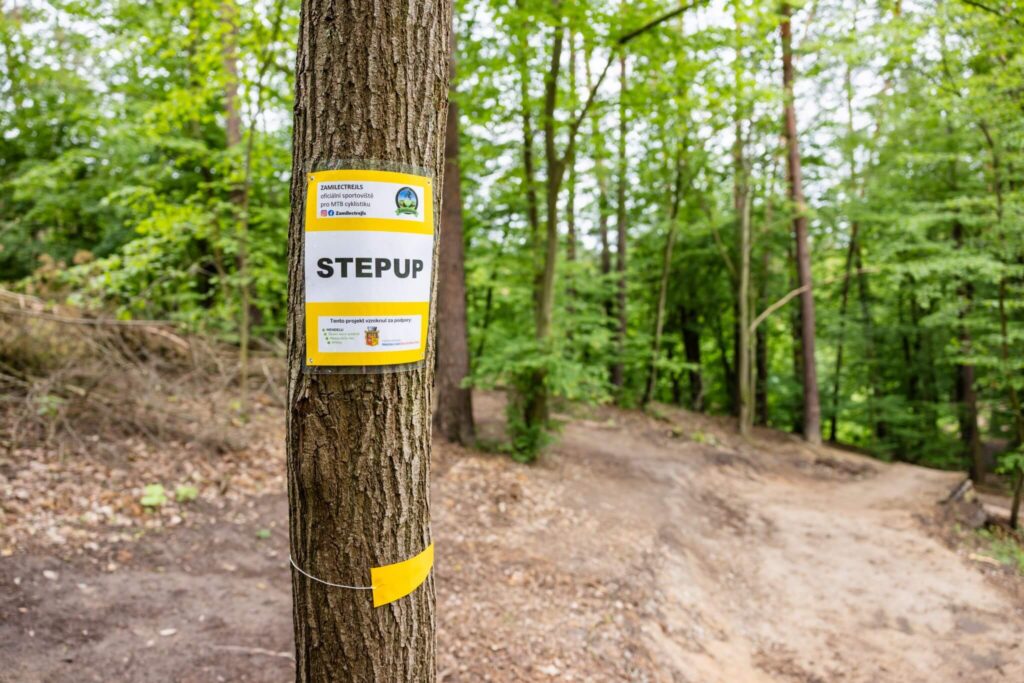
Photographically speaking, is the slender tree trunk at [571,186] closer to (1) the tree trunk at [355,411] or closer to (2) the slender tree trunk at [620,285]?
(2) the slender tree trunk at [620,285]

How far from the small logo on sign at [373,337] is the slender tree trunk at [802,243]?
1113 centimetres

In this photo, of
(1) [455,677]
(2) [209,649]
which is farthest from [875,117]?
(2) [209,649]

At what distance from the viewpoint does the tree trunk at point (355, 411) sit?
1.43m

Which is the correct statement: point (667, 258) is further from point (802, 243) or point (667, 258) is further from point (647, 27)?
point (647, 27)

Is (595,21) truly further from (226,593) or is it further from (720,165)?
(720,165)

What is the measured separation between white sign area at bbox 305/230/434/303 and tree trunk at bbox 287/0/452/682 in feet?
0.23

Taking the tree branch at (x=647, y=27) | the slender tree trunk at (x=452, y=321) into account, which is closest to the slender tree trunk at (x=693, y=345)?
the slender tree trunk at (x=452, y=321)

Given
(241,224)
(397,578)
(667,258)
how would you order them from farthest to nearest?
(667,258), (241,224), (397,578)

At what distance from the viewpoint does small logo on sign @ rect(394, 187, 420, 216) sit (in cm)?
146

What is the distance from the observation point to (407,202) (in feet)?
4.83

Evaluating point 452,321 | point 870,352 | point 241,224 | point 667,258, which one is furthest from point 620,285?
point 241,224

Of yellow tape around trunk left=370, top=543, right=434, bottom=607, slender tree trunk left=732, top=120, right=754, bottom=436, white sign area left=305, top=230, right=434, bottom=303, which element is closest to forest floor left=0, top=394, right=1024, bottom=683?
yellow tape around trunk left=370, top=543, right=434, bottom=607

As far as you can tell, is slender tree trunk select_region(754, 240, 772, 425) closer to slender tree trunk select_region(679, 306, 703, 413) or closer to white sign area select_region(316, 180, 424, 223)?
slender tree trunk select_region(679, 306, 703, 413)

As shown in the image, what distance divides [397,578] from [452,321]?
539cm
